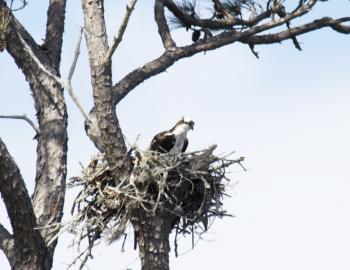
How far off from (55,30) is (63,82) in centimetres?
200

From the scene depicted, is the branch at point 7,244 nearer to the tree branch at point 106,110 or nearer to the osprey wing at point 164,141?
the tree branch at point 106,110

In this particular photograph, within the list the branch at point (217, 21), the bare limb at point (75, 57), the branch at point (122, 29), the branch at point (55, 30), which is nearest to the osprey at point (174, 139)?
the branch at point (217, 21)

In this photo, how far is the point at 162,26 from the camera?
28.0ft

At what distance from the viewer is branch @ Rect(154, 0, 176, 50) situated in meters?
8.44

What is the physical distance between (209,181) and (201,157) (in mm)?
245

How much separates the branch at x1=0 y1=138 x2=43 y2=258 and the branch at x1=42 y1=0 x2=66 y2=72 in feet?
6.94

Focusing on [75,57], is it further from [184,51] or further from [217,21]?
[217,21]

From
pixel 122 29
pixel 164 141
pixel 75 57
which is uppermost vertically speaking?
pixel 75 57

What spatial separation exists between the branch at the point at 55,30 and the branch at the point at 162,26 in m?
0.92

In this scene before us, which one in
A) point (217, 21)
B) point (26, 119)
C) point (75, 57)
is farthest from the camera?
point (217, 21)

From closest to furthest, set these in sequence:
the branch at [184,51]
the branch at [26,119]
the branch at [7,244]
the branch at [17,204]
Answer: the branch at [17,204] < the branch at [7,244] < the branch at [26,119] < the branch at [184,51]

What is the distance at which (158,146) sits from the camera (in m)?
8.09

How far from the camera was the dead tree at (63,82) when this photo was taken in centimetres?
655

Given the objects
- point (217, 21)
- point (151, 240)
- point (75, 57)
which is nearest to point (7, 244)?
point (151, 240)
